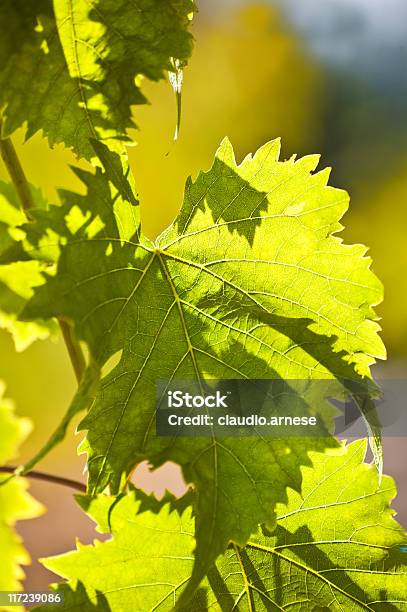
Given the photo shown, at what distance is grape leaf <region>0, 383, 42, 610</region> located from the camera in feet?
3.21

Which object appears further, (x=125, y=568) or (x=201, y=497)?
(x=125, y=568)

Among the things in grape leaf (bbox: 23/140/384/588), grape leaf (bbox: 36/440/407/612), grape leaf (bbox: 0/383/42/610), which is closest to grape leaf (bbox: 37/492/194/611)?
grape leaf (bbox: 36/440/407/612)

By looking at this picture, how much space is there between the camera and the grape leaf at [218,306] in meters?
0.59

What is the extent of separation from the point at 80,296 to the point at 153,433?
0.48 feet

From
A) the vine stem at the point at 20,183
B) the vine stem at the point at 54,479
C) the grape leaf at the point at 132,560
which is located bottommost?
the grape leaf at the point at 132,560

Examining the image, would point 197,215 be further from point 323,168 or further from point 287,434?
point 287,434

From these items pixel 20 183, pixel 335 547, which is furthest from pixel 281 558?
pixel 20 183

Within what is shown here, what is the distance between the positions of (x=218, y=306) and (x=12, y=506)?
57 cm

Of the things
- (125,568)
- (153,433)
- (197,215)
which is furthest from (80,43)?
(125,568)

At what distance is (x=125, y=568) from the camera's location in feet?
2.37

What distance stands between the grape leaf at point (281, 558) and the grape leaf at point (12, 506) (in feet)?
0.95
